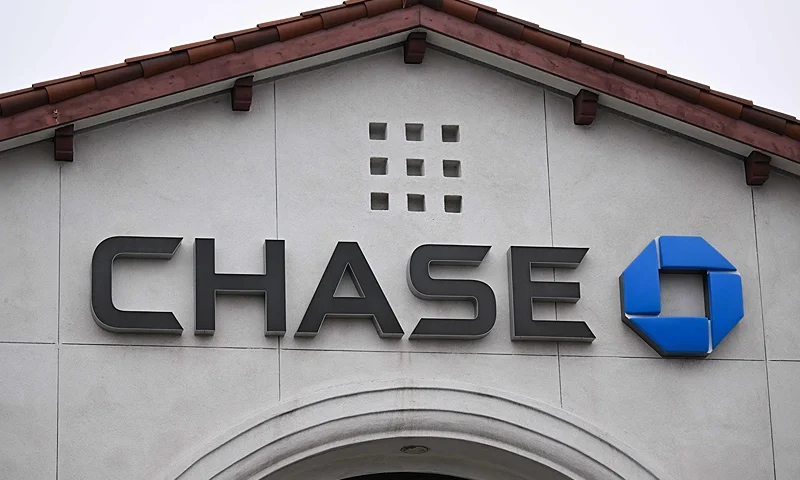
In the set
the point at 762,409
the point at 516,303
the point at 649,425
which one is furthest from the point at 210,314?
the point at 762,409

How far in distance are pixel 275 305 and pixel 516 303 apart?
2142mm

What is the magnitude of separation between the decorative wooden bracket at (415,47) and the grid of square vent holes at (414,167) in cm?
63

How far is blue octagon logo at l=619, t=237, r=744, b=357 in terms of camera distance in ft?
42.5

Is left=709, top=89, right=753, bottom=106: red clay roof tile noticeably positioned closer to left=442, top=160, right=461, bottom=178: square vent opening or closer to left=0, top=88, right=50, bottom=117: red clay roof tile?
left=442, top=160, right=461, bottom=178: square vent opening

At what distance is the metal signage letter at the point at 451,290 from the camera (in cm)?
1263

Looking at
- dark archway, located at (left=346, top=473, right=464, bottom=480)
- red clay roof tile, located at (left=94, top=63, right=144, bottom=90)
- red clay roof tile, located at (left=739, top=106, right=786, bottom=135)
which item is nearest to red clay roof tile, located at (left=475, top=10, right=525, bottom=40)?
red clay roof tile, located at (left=739, top=106, right=786, bottom=135)

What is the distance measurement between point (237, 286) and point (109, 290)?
108 centimetres

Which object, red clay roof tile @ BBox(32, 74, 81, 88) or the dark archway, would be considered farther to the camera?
the dark archway

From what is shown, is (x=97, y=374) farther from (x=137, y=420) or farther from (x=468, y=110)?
(x=468, y=110)

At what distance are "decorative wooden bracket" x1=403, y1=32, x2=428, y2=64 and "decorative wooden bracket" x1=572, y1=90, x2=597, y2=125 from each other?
1.53 metres

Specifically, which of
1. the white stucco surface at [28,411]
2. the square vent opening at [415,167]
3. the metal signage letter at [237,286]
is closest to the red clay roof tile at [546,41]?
the square vent opening at [415,167]

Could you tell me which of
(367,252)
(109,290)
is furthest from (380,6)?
(109,290)

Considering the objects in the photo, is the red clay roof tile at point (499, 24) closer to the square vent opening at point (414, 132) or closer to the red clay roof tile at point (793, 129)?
the square vent opening at point (414, 132)

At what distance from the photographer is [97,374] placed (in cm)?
1198
